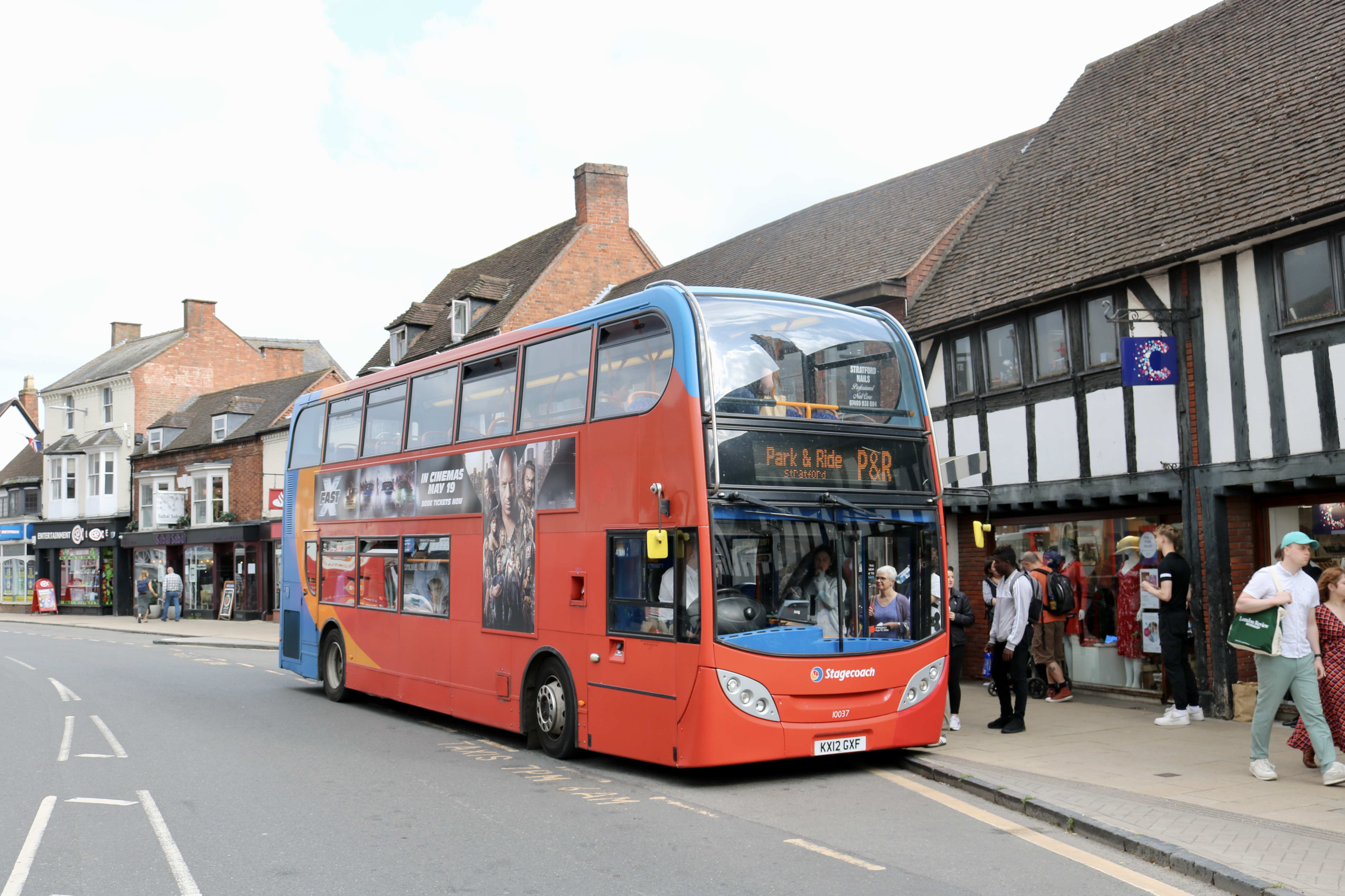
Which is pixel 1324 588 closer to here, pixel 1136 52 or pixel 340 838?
pixel 340 838

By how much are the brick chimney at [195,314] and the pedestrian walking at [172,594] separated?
14.1 metres

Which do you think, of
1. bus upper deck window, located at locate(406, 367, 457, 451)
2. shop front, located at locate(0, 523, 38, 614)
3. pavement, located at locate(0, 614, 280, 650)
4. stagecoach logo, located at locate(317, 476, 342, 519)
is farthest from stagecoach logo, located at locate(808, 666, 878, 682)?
shop front, located at locate(0, 523, 38, 614)

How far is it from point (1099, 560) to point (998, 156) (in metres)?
9.08

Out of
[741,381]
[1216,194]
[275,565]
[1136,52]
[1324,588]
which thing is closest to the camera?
[741,381]

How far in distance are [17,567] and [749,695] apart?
56.8m

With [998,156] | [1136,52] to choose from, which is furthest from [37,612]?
[1136,52]

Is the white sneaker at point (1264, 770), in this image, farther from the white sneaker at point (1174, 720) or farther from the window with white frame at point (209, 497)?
the window with white frame at point (209, 497)

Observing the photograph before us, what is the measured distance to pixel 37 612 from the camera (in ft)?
166

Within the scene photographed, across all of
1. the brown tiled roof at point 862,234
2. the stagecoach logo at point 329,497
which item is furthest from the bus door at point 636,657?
the brown tiled roof at point 862,234

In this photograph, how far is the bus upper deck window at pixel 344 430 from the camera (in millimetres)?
13898

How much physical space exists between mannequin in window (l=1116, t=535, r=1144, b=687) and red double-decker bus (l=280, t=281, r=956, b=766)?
3.44 metres

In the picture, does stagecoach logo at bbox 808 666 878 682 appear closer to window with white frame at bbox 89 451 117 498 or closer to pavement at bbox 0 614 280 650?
pavement at bbox 0 614 280 650

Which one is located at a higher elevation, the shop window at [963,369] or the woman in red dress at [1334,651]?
the shop window at [963,369]

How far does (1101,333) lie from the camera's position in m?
13.0
